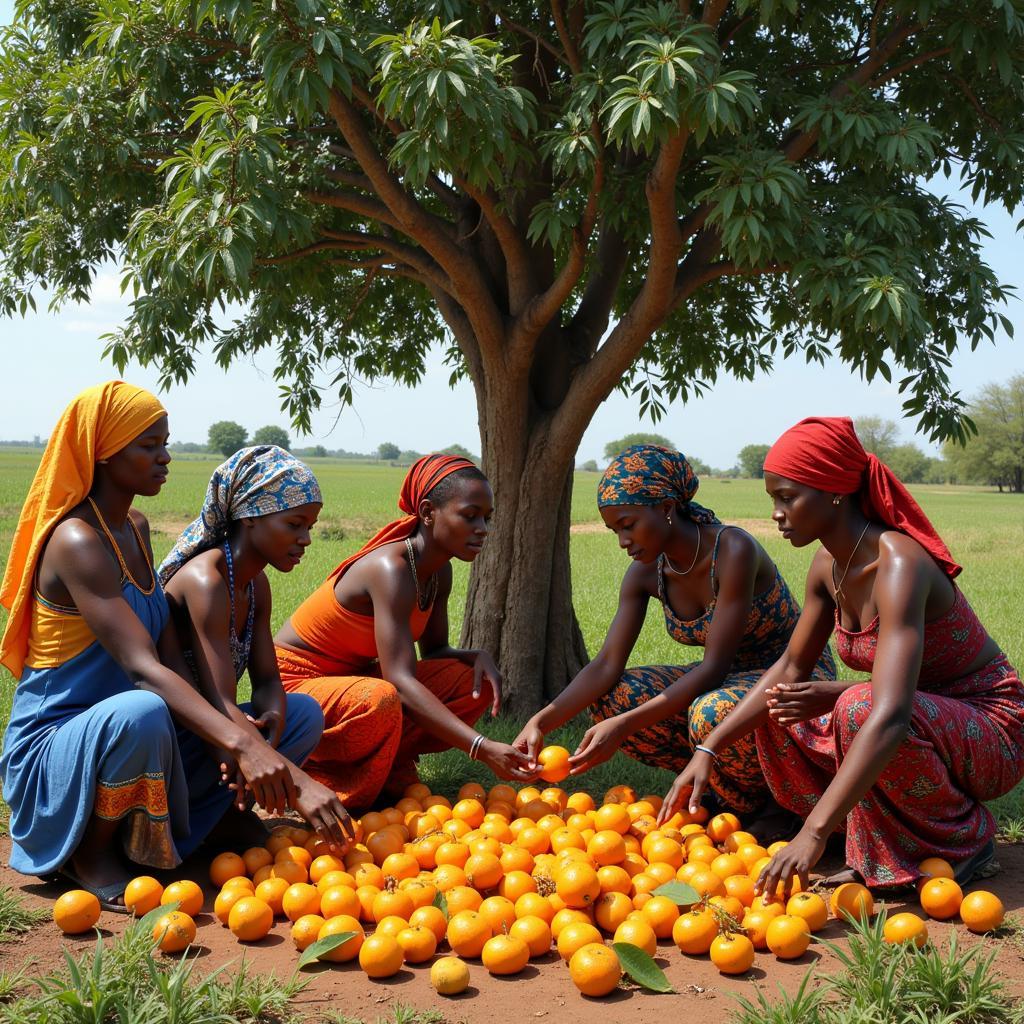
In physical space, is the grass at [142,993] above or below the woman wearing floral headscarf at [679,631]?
below

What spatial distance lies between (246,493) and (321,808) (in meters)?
1.33

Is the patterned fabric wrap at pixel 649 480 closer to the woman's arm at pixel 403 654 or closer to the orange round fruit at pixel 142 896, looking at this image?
the woman's arm at pixel 403 654

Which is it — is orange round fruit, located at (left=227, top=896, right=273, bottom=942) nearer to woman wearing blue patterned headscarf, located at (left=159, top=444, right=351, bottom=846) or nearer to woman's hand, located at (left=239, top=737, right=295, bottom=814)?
woman's hand, located at (left=239, top=737, right=295, bottom=814)

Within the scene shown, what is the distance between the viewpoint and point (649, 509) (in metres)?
4.54

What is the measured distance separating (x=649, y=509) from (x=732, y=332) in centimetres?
348

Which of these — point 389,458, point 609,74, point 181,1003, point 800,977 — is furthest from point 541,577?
point 389,458

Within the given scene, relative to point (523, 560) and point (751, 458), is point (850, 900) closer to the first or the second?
point (523, 560)

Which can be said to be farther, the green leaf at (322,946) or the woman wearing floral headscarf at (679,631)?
the woman wearing floral headscarf at (679,631)

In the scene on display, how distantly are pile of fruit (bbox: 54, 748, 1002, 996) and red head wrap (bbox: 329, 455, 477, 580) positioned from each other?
131 centimetres

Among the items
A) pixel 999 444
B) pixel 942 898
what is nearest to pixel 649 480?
pixel 942 898

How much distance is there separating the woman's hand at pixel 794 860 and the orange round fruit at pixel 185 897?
6.25ft

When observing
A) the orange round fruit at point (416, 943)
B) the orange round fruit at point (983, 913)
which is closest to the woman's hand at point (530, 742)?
the orange round fruit at point (416, 943)

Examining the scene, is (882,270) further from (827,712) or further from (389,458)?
(389,458)

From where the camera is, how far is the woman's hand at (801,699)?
3.79 metres
